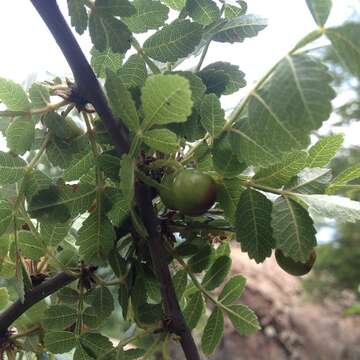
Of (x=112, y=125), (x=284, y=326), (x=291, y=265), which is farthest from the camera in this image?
(x=284, y=326)

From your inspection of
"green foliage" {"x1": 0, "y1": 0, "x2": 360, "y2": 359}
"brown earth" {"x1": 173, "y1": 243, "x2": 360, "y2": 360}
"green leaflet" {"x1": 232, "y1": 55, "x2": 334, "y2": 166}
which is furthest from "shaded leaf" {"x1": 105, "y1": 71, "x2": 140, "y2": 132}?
"brown earth" {"x1": 173, "y1": 243, "x2": 360, "y2": 360}

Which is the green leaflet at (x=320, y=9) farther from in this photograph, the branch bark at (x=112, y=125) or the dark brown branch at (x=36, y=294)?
the dark brown branch at (x=36, y=294)

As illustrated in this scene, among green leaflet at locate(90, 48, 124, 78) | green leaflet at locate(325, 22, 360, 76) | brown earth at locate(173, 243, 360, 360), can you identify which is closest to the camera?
green leaflet at locate(325, 22, 360, 76)

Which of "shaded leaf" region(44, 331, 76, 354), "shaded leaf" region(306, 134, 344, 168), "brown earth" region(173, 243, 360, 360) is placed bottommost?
"brown earth" region(173, 243, 360, 360)

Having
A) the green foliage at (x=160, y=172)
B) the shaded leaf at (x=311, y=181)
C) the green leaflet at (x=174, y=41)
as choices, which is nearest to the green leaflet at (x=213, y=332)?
the green foliage at (x=160, y=172)

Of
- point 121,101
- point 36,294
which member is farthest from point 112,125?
point 36,294

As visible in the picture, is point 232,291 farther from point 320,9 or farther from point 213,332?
point 320,9

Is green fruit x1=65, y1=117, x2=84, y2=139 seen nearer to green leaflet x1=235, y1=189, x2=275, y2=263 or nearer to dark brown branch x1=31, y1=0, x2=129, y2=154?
dark brown branch x1=31, y1=0, x2=129, y2=154

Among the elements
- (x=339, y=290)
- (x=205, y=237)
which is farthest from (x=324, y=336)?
(x=205, y=237)
